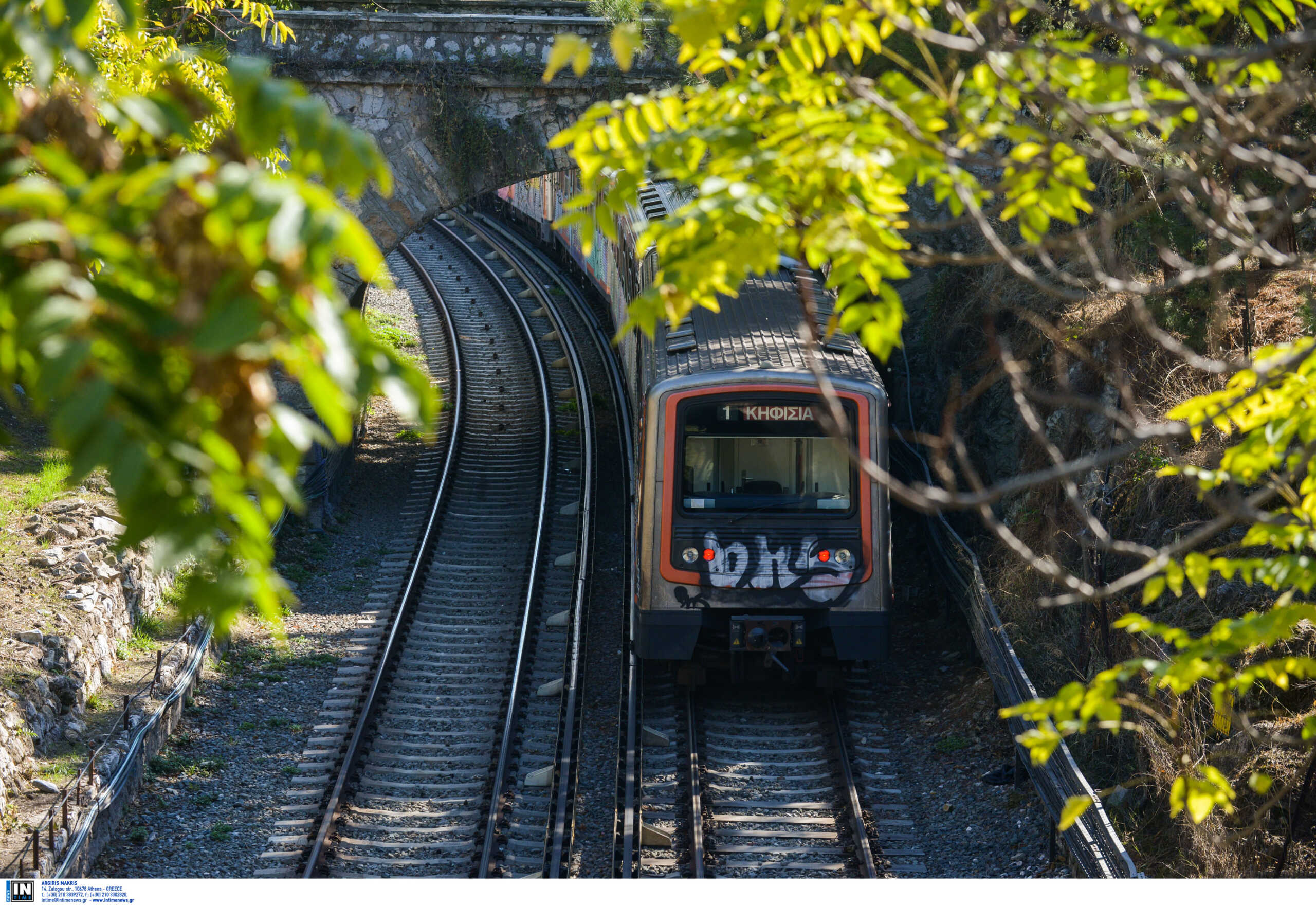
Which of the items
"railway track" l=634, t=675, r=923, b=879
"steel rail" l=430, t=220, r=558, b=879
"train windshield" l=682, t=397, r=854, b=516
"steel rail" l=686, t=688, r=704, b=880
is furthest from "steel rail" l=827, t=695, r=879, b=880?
"steel rail" l=430, t=220, r=558, b=879

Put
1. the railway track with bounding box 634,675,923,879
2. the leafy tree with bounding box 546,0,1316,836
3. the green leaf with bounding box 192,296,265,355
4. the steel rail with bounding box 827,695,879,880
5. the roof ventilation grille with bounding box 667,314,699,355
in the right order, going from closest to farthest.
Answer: the green leaf with bounding box 192,296,265,355
the leafy tree with bounding box 546,0,1316,836
the steel rail with bounding box 827,695,879,880
the railway track with bounding box 634,675,923,879
the roof ventilation grille with bounding box 667,314,699,355

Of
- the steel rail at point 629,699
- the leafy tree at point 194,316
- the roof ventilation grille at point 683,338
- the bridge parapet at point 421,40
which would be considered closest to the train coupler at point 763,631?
the steel rail at point 629,699

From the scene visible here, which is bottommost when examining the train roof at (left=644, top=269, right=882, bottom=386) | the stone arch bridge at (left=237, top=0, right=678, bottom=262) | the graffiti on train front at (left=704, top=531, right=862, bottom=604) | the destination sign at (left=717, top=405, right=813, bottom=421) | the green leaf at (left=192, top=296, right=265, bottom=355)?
the graffiti on train front at (left=704, top=531, right=862, bottom=604)

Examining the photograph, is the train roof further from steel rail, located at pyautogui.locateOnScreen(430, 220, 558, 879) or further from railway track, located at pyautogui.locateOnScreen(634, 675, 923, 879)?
steel rail, located at pyautogui.locateOnScreen(430, 220, 558, 879)

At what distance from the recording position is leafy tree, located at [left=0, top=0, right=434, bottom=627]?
210cm

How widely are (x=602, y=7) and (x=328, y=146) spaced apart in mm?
13896

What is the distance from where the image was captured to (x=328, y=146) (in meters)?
2.51

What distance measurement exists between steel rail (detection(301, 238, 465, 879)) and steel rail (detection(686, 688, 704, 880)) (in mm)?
2543

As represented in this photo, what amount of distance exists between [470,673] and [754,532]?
3.38 metres

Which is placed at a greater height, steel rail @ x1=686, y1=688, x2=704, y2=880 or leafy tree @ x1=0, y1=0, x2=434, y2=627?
leafy tree @ x1=0, y1=0, x2=434, y2=627

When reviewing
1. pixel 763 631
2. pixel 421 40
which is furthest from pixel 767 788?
pixel 421 40

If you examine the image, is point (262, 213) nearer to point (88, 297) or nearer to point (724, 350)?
point (88, 297)

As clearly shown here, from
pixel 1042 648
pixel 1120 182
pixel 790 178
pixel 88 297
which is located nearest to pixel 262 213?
pixel 88 297

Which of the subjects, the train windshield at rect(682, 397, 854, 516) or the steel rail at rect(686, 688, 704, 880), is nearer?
the steel rail at rect(686, 688, 704, 880)
